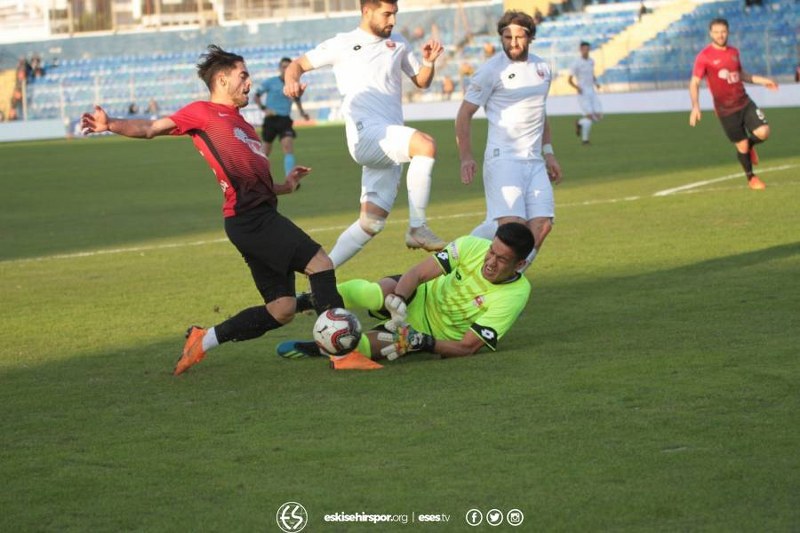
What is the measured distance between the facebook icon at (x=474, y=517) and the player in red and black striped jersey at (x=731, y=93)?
12087 mm

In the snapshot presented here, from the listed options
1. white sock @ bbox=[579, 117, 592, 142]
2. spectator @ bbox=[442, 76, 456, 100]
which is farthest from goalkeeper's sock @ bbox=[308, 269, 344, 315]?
spectator @ bbox=[442, 76, 456, 100]

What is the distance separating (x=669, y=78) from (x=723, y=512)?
42.0 meters

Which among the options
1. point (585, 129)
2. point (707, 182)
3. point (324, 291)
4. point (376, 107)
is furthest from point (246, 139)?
point (585, 129)

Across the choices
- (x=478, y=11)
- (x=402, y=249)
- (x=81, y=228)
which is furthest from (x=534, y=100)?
(x=478, y=11)

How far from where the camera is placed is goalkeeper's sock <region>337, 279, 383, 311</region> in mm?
7570

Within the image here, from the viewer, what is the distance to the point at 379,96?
29.1 ft

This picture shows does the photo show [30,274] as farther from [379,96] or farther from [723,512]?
[723,512]

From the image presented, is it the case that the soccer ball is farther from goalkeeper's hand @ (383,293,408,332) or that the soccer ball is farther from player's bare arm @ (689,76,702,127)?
player's bare arm @ (689,76,702,127)

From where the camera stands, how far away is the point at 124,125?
21.7ft

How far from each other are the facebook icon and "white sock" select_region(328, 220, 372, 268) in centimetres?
448

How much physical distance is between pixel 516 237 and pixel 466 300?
0.59 metres

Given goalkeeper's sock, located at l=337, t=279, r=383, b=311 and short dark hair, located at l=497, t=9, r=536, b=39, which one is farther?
short dark hair, located at l=497, t=9, r=536, b=39

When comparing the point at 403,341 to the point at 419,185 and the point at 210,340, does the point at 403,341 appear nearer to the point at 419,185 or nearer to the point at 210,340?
the point at 210,340

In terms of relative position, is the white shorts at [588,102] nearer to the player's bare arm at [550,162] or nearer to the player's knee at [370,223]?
the player's bare arm at [550,162]
